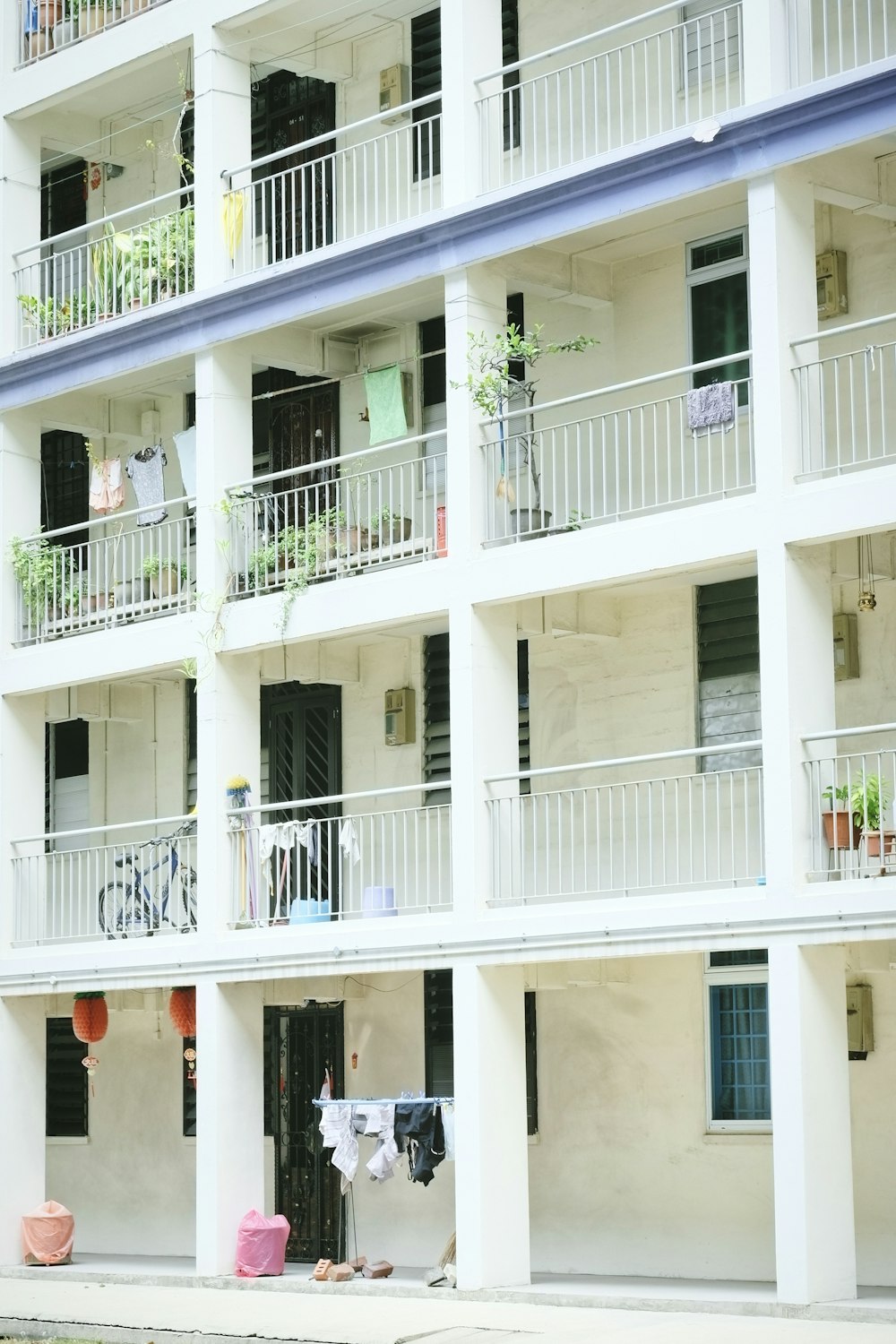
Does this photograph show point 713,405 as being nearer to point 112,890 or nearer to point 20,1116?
point 112,890

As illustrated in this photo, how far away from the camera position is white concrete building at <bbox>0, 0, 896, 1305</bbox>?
55.5 ft

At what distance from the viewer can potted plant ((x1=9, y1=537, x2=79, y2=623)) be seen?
22.6 metres

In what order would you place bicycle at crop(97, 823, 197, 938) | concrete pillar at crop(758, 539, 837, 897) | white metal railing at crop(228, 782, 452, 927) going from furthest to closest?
bicycle at crop(97, 823, 197, 938) → white metal railing at crop(228, 782, 452, 927) → concrete pillar at crop(758, 539, 837, 897)

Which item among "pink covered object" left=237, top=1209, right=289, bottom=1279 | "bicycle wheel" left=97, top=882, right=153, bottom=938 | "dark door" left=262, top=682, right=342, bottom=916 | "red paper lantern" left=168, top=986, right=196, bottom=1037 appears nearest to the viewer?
"pink covered object" left=237, top=1209, right=289, bottom=1279

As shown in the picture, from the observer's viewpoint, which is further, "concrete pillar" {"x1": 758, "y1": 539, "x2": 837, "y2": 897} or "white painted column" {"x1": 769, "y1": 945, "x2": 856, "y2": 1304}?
"concrete pillar" {"x1": 758, "y1": 539, "x2": 837, "y2": 897}

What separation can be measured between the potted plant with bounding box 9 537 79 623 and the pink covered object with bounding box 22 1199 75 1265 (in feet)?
19.6

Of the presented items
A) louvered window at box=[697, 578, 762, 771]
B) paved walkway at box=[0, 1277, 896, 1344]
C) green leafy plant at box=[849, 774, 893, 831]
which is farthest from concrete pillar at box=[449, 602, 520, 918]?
green leafy plant at box=[849, 774, 893, 831]

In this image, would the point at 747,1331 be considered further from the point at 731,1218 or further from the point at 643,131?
the point at 643,131

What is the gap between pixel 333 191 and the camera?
20.5 m

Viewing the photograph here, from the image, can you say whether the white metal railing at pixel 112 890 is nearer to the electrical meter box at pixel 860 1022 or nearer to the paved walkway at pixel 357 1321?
the paved walkway at pixel 357 1321

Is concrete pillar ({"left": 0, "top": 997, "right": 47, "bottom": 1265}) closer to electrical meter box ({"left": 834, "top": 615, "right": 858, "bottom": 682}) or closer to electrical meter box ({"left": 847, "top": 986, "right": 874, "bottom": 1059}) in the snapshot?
electrical meter box ({"left": 847, "top": 986, "right": 874, "bottom": 1059})

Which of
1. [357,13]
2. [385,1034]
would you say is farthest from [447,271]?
[385,1034]

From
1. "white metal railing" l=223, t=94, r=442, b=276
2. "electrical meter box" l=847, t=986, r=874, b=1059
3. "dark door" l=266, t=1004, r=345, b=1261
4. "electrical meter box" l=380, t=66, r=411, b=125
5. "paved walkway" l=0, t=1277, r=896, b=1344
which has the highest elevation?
"electrical meter box" l=380, t=66, r=411, b=125

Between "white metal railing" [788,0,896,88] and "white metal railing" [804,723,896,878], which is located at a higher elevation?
"white metal railing" [788,0,896,88]
